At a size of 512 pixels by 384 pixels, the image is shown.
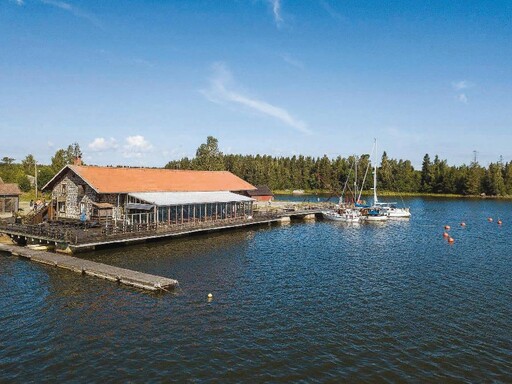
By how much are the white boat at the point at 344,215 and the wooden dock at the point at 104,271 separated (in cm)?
4778

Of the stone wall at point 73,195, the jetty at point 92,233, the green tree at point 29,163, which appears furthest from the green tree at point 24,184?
the jetty at point 92,233

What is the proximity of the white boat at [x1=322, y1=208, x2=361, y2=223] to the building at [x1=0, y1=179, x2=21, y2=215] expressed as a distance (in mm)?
49414

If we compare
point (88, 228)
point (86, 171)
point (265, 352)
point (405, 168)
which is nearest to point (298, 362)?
point (265, 352)

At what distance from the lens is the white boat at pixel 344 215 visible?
7106 centimetres

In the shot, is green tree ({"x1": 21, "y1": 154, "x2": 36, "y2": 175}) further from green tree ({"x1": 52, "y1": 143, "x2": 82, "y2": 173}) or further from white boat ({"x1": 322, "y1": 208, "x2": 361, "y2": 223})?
white boat ({"x1": 322, "y1": 208, "x2": 361, "y2": 223})

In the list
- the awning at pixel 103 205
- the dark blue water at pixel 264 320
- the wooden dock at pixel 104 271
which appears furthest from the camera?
the awning at pixel 103 205

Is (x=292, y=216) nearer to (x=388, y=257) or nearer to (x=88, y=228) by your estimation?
(x=388, y=257)

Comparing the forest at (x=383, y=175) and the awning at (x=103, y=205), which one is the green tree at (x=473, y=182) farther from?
the awning at (x=103, y=205)

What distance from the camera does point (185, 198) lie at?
50.7 meters

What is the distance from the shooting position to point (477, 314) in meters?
24.0

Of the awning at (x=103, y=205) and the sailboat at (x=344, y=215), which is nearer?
the awning at (x=103, y=205)

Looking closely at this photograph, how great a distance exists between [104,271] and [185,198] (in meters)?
21.8

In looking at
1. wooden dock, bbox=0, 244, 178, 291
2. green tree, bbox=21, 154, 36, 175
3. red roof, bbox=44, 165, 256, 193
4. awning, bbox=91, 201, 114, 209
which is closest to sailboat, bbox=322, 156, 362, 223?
red roof, bbox=44, 165, 256, 193

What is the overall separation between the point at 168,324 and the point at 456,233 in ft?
159
